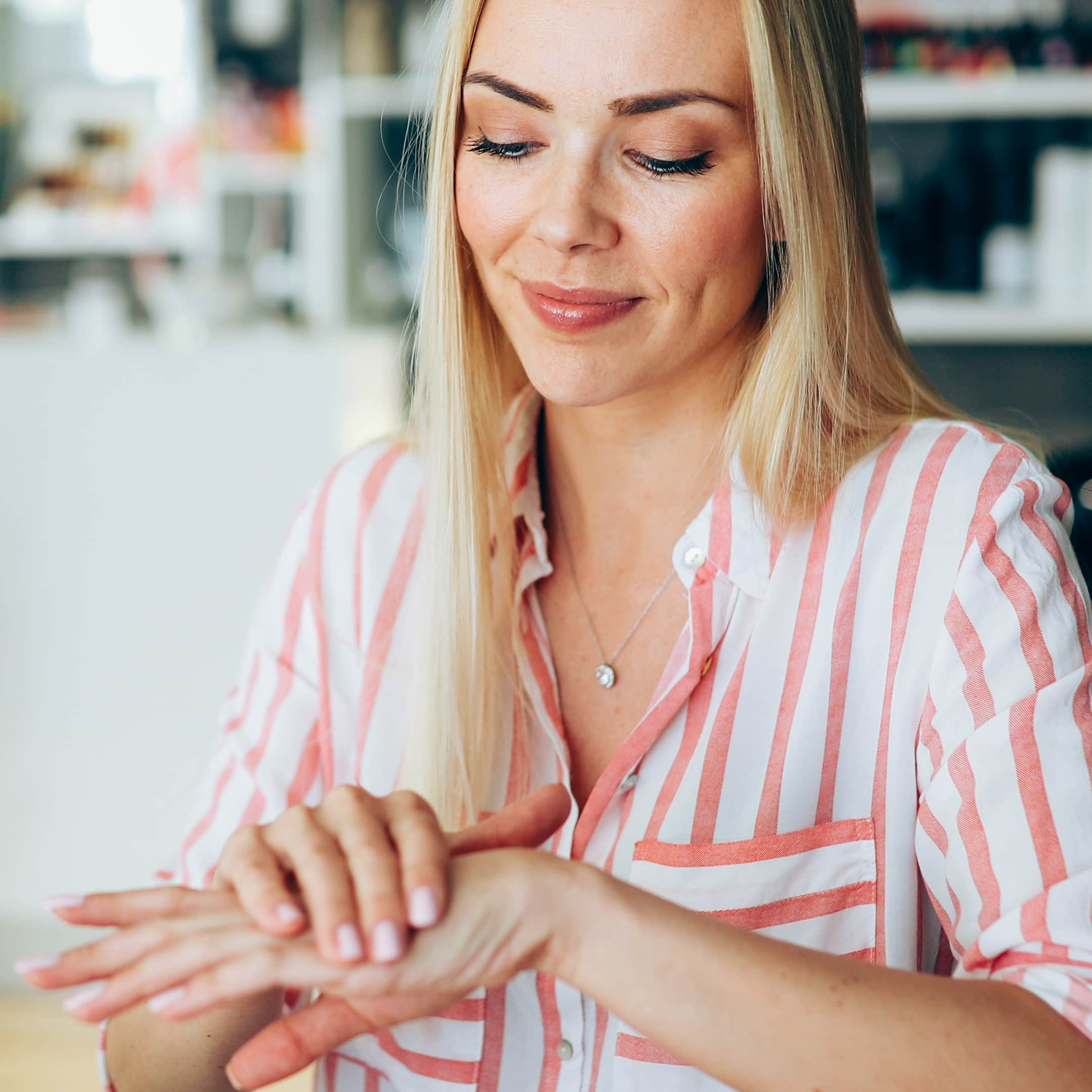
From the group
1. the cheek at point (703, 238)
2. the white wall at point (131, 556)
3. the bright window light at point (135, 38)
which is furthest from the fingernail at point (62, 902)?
the bright window light at point (135, 38)

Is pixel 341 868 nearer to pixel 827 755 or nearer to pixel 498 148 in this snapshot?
pixel 827 755

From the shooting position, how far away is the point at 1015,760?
793 millimetres

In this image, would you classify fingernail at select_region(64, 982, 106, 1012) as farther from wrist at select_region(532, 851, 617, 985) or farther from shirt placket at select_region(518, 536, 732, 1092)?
shirt placket at select_region(518, 536, 732, 1092)

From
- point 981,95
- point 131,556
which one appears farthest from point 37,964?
point 981,95

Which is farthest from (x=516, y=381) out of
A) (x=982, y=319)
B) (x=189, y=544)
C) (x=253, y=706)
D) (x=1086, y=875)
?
(x=982, y=319)

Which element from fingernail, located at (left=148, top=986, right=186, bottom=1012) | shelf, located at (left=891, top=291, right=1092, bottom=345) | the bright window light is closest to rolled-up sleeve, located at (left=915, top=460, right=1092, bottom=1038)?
fingernail, located at (left=148, top=986, right=186, bottom=1012)

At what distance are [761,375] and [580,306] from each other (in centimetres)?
17

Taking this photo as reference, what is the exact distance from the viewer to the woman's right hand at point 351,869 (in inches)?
25.0

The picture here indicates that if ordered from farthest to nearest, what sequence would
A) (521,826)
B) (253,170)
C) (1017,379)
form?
(253,170)
(1017,379)
(521,826)

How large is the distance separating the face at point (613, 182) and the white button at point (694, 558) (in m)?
0.14

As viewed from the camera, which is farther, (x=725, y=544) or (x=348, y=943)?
(x=725, y=544)

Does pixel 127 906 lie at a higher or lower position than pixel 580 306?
lower

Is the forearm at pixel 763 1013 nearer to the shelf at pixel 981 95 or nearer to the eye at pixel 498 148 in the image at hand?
the eye at pixel 498 148

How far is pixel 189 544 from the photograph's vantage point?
8.00 feet
